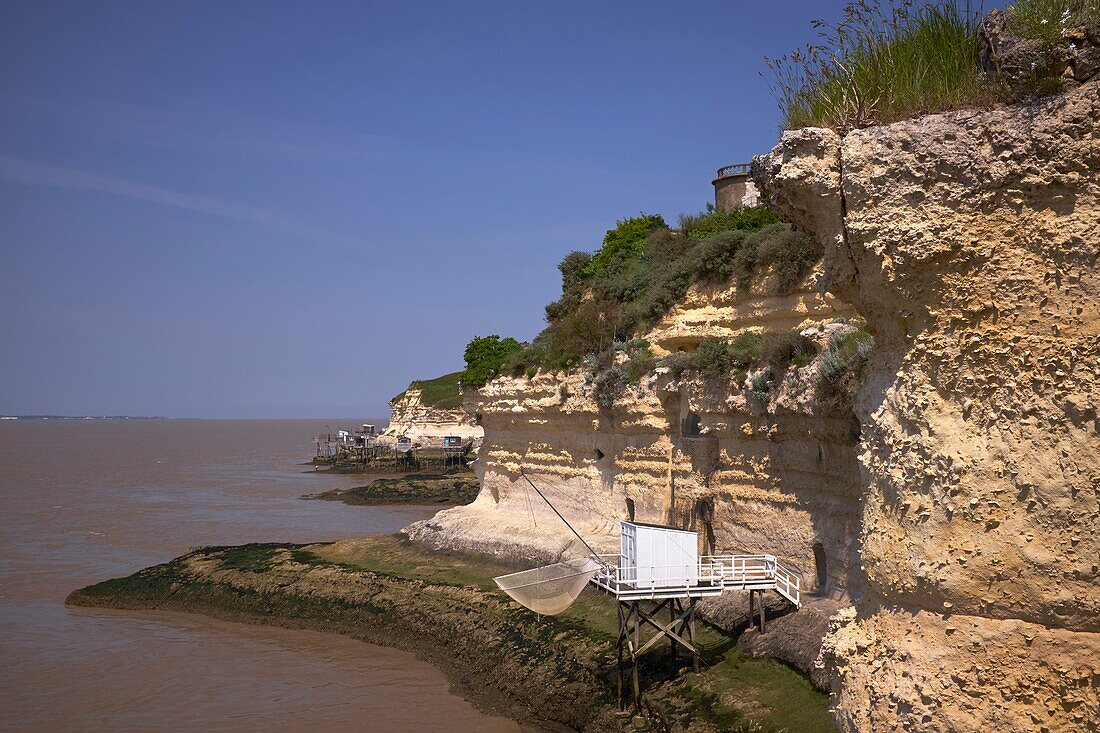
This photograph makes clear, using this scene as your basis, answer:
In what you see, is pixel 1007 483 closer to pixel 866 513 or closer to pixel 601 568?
pixel 866 513

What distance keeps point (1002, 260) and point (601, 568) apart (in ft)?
26.4

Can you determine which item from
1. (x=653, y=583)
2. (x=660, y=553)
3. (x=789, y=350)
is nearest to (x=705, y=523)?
(x=660, y=553)

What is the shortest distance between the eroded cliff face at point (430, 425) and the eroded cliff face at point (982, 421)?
48003 mm

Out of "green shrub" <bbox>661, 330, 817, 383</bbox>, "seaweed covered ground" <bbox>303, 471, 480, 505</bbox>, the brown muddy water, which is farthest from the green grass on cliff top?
"green shrub" <bbox>661, 330, 817, 383</bbox>

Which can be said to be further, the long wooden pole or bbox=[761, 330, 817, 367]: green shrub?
the long wooden pole

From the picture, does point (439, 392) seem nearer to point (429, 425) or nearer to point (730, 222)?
point (429, 425)

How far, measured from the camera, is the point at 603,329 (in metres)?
21.0

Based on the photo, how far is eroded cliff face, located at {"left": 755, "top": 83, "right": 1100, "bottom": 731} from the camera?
20.2 ft

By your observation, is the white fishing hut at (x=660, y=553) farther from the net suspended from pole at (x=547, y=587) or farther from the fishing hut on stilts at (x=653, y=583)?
the net suspended from pole at (x=547, y=587)

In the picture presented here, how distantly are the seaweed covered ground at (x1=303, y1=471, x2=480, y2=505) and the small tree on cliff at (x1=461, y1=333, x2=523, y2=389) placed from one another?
9.01m

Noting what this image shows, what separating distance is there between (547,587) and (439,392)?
4604cm

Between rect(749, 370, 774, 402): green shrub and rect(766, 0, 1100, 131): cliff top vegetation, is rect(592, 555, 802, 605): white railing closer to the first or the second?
rect(749, 370, 774, 402): green shrub

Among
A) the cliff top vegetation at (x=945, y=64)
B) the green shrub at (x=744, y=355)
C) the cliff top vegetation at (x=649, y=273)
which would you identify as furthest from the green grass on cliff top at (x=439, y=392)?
the cliff top vegetation at (x=945, y=64)

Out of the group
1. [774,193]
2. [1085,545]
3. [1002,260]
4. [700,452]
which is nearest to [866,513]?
[1085,545]
